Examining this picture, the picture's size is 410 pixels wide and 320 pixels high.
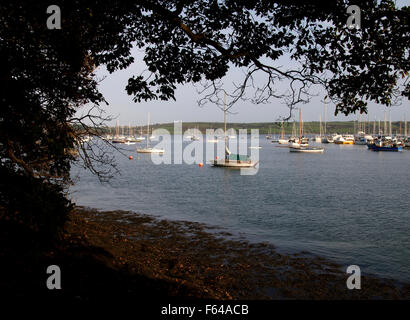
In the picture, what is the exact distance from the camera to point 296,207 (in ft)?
92.2

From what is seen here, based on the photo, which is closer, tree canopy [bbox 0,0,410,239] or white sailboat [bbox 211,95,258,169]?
tree canopy [bbox 0,0,410,239]

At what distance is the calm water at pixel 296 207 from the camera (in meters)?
17.4

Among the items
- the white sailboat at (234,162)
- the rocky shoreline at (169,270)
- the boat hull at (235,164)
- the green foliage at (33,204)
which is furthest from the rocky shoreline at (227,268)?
the white sailboat at (234,162)

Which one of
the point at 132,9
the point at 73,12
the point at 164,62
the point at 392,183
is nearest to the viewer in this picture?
the point at 73,12

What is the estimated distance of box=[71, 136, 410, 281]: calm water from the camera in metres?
17.4

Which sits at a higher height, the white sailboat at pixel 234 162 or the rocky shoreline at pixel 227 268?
the white sailboat at pixel 234 162

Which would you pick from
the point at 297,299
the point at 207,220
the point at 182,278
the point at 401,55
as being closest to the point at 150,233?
the point at 207,220

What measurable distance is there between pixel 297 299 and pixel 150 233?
919cm

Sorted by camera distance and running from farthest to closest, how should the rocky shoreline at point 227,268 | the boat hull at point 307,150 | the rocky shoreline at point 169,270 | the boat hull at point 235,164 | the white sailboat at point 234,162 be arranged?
the boat hull at point 307,150 < the white sailboat at point 234,162 < the boat hull at point 235,164 < the rocky shoreline at point 227,268 < the rocky shoreline at point 169,270

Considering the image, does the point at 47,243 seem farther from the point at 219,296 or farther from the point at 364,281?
the point at 364,281

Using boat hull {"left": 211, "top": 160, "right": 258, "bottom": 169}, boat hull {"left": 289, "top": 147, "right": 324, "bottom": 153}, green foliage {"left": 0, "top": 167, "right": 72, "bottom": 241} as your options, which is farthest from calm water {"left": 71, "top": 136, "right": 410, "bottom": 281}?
boat hull {"left": 289, "top": 147, "right": 324, "bottom": 153}

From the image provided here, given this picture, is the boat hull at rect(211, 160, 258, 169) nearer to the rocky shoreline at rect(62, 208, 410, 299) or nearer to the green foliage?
the rocky shoreline at rect(62, 208, 410, 299)

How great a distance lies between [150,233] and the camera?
18109mm

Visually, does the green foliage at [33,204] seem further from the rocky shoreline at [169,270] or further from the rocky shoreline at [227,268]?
the rocky shoreline at [227,268]
